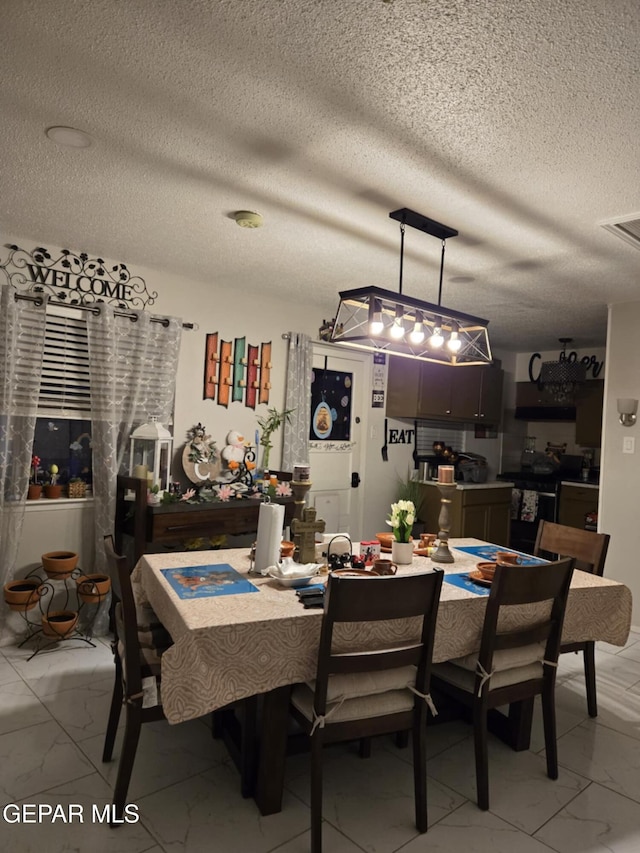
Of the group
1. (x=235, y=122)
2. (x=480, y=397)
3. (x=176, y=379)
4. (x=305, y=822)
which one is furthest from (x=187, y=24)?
(x=480, y=397)

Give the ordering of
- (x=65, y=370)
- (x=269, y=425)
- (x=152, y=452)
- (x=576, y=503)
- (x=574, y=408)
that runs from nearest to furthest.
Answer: (x=65, y=370) → (x=152, y=452) → (x=269, y=425) → (x=576, y=503) → (x=574, y=408)

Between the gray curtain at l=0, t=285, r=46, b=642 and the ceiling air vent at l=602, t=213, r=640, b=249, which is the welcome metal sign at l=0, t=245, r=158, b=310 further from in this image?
the ceiling air vent at l=602, t=213, r=640, b=249

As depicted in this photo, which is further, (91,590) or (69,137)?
(91,590)

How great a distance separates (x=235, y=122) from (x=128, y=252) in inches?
74.7

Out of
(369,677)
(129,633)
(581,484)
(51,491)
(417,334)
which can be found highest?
(417,334)

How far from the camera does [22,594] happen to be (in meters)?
3.36

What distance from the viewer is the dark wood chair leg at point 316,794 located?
1793mm

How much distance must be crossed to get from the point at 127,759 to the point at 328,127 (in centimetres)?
234

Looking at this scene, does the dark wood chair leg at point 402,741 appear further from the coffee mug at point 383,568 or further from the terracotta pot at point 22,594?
the terracotta pot at point 22,594

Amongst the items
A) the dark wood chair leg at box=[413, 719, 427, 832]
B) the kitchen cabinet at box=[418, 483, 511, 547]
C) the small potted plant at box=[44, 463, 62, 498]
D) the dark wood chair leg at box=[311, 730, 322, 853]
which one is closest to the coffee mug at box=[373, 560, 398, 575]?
the dark wood chair leg at box=[413, 719, 427, 832]

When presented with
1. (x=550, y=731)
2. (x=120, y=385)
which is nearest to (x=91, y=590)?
(x=120, y=385)

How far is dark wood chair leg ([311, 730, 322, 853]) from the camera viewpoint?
1793mm

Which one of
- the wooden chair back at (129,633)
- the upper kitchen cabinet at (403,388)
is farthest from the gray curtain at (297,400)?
the wooden chair back at (129,633)

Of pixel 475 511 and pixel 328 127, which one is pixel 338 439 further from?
pixel 328 127
